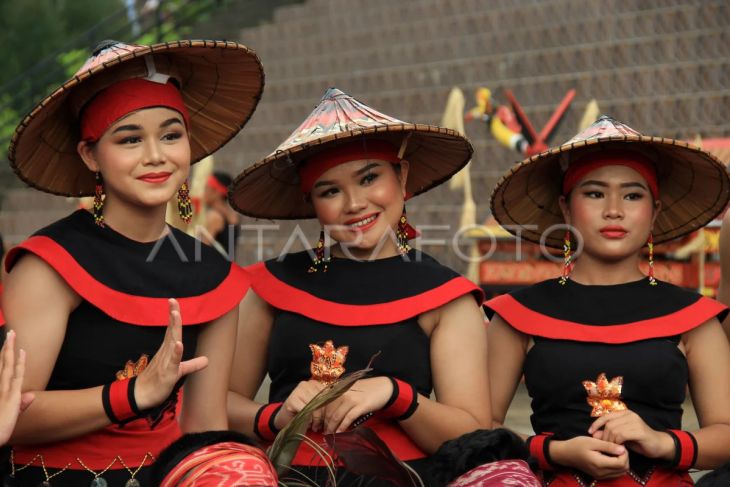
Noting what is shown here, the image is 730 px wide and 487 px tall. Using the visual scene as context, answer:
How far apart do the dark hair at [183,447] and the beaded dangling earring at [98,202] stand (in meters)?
0.89

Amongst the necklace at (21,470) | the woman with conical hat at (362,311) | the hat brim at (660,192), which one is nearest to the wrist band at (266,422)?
the woman with conical hat at (362,311)

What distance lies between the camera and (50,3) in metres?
27.4

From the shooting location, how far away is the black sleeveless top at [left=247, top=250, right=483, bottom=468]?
3078mm

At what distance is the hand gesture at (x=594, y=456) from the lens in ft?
9.55

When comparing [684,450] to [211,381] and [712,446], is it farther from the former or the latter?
[211,381]

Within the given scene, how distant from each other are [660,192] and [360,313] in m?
1.04

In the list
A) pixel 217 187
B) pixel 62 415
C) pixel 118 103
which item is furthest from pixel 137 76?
pixel 217 187

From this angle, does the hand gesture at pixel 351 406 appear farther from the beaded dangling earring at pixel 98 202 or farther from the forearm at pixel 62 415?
the beaded dangling earring at pixel 98 202

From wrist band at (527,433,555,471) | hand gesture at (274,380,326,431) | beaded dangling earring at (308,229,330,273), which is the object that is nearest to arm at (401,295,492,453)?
wrist band at (527,433,555,471)

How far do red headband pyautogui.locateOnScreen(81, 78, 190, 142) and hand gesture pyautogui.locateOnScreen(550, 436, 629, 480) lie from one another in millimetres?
1353

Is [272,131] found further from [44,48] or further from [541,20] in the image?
[44,48]

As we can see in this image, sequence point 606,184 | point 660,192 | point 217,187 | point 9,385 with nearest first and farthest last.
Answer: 1. point 9,385
2. point 606,184
3. point 660,192
4. point 217,187

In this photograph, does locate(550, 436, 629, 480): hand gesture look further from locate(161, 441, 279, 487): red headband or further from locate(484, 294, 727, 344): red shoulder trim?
locate(161, 441, 279, 487): red headband

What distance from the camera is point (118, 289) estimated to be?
9.39ft
